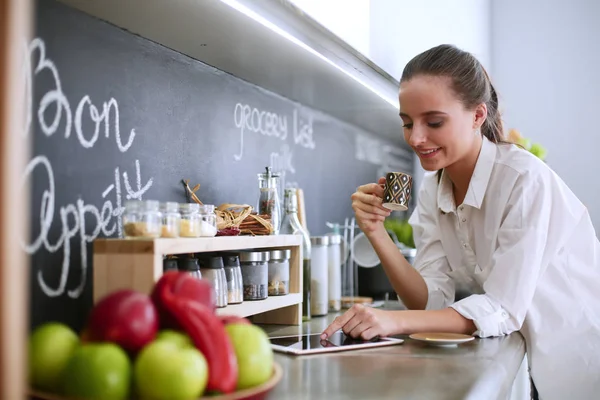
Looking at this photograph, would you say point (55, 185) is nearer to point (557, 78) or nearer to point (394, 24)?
point (394, 24)

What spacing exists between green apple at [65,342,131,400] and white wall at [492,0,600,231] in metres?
3.17

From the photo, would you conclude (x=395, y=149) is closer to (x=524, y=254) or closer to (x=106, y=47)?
(x=524, y=254)

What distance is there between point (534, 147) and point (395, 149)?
62 centimetres

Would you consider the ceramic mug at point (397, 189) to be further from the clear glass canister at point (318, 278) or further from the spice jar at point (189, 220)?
the spice jar at point (189, 220)

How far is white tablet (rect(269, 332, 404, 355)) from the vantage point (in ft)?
3.69

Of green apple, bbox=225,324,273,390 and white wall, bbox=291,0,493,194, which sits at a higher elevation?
white wall, bbox=291,0,493,194

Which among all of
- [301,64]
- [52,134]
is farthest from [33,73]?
[301,64]

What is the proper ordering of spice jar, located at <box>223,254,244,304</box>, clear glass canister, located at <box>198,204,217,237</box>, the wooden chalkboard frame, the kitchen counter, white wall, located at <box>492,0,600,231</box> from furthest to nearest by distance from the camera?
1. white wall, located at <box>492,0,600,231</box>
2. spice jar, located at <box>223,254,244,304</box>
3. clear glass canister, located at <box>198,204,217,237</box>
4. the kitchen counter
5. the wooden chalkboard frame

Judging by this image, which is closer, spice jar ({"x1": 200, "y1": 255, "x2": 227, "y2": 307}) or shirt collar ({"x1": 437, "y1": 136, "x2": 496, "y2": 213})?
spice jar ({"x1": 200, "y1": 255, "x2": 227, "y2": 307})

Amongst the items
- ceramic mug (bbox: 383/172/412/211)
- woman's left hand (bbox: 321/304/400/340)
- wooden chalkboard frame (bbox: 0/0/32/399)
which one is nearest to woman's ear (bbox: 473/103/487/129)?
ceramic mug (bbox: 383/172/412/211)

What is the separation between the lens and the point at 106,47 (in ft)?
3.73

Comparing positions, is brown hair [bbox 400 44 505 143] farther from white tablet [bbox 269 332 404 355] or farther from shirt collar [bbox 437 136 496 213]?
white tablet [bbox 269 332 404 355]

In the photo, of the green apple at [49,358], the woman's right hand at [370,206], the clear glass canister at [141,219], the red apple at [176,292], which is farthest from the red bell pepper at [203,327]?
the woman's right hand at [370,206]

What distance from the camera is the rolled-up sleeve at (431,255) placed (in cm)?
167
